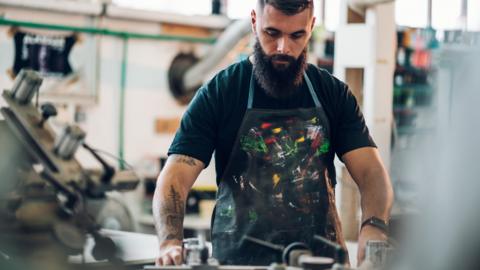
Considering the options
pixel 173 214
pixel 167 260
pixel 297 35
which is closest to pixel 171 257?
pixel 167 260

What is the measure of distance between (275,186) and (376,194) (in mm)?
280

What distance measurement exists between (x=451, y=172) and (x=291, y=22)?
3.95 ft

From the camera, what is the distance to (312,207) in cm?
235

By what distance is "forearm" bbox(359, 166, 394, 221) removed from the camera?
2.32m

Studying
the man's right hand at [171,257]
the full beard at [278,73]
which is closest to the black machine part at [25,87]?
the full beard at [278,73]

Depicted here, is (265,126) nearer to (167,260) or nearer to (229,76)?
(229,76)

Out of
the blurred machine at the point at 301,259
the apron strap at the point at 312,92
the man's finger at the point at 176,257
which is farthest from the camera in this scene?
the apron strap at the point at 312,92

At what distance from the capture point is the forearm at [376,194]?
2.32m

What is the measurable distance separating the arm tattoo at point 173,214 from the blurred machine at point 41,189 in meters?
0.38

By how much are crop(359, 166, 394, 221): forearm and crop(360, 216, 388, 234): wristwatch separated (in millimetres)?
12

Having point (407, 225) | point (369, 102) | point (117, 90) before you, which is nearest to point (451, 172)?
point (407, 225)

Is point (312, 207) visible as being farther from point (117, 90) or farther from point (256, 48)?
point (117, 90)

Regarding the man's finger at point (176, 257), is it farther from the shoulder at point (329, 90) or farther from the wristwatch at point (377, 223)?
the shoulder at point (329, 90)

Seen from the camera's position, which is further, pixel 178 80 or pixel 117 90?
pixel 178 80
